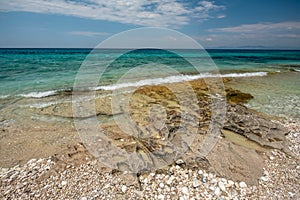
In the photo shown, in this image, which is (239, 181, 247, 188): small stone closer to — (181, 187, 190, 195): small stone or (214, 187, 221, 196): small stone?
(214, 187, 221, 196): small stone

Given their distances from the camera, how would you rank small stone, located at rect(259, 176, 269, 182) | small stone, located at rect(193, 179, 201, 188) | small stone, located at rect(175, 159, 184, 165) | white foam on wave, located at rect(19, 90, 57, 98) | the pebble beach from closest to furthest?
1. the pebble beach
2. small stone, located at rect(193, 179, 201, 188)
3. small stone, located at rect(259, 176, 269, 182)
4. small stone, located at rect(175, 159, 184, 165)
5. white foam on wave, located at rect(19, 90, 57, 98)

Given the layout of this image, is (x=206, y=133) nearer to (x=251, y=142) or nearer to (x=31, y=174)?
(x=251, y=142)

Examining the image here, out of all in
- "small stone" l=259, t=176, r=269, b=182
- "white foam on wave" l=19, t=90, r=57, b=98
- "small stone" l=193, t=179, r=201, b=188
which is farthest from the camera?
"white foam on wave" l=19, t=90, r=57, b=98

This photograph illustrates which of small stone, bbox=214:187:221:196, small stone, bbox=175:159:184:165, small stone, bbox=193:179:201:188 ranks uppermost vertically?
small stone, bbox=175:159:184:165

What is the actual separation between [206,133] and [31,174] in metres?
3.63

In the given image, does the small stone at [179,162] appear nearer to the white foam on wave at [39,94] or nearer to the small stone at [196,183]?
the small stone at [196,183]

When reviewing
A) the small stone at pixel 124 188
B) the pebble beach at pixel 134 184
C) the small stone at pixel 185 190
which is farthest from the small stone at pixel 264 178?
the small stone at pixel 124 188

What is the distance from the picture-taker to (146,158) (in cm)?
380

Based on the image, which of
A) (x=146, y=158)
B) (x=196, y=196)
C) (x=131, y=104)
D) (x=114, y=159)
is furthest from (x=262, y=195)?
(x=131, y=104)

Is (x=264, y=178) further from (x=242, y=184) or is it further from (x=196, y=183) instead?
(x=196, y=183)

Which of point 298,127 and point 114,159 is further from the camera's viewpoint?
point 298,127

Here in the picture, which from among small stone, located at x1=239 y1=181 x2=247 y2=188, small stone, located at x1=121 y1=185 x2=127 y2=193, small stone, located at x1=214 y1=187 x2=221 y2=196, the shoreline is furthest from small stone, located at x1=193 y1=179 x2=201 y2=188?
small stone, located at x1=121 y1=185 x2=127 y2=193

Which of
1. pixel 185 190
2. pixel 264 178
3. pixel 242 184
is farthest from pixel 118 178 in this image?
pixel 264 178

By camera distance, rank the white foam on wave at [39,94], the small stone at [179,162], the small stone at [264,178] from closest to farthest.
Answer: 1. the small stone at [264,178]
2. the small stone at [179,162]
3. the white foam on wave at [39,94]
